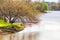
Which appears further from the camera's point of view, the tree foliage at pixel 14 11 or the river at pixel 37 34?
the tree foliage at pixel 14 11

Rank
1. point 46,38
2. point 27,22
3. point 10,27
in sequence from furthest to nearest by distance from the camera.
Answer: point 27,22, point 10,27, point 46,38

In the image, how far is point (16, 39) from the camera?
606 centimetres

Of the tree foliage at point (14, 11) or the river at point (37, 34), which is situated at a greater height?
the tree foliage at point (14, 11)

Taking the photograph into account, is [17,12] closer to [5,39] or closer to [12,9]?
[12,9]

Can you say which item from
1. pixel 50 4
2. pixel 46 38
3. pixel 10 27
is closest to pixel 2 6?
pixel 10 27

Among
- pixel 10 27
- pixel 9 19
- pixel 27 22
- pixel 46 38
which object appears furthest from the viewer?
pixel 27 22

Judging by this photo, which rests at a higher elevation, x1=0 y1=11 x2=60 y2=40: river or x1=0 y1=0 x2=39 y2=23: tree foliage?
x1=0 y1=0 x2=39 y2=23: tree foliage

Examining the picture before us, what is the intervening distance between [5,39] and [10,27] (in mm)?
2006

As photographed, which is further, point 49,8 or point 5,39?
point 49,8

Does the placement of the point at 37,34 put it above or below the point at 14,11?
below

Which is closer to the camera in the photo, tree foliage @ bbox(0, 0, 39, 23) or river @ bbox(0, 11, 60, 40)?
river @ bbox(0, 11, 60, 40)

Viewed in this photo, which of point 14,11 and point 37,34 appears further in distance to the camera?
point 14,11

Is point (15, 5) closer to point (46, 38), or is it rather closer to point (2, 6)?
point (2, 6)

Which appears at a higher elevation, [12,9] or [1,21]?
[12,9]
